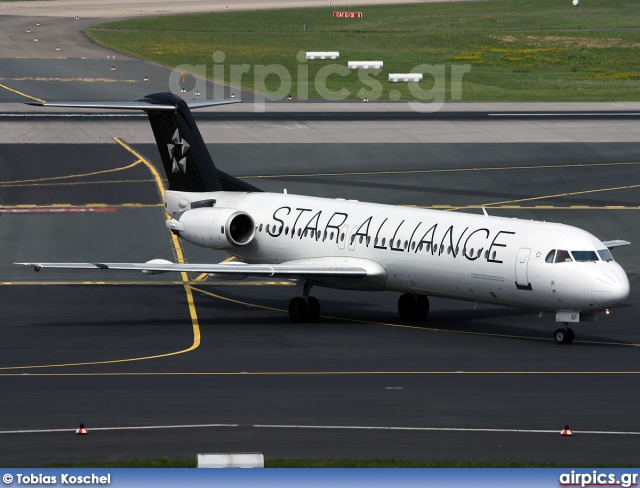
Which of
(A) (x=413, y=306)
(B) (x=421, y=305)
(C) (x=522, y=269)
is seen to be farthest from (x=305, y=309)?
(C) (x=522, y=269)

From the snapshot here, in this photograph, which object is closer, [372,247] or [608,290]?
[608,290]

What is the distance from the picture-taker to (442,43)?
119000 millimetres

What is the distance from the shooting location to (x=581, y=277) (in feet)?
104

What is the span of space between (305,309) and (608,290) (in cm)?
929

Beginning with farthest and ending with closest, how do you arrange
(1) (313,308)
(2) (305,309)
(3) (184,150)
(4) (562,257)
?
(3) (184,150), (1) (313,308), (2) (305,309), (4) (562,257)

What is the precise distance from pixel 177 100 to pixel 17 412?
18.0 m

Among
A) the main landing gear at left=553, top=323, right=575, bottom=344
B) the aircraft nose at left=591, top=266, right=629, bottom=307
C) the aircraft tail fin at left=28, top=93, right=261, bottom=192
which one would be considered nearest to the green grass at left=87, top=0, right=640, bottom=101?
the aircraft tail fin at left=28, top=93, right=261, bottom=192

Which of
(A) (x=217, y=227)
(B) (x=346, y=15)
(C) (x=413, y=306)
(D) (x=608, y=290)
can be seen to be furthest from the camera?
(B) (x=346, y=15)

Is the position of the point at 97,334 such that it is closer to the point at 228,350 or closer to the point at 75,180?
the point at 228,350

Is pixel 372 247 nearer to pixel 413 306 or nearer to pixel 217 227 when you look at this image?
pixel 413 306

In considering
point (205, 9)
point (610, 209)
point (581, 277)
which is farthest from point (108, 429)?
point (205, 9)

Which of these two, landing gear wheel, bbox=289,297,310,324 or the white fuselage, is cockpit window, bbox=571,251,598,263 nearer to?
the white fuselage

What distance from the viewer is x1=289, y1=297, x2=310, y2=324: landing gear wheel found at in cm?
3625

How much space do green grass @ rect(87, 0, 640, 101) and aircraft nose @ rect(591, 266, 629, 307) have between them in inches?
2157
